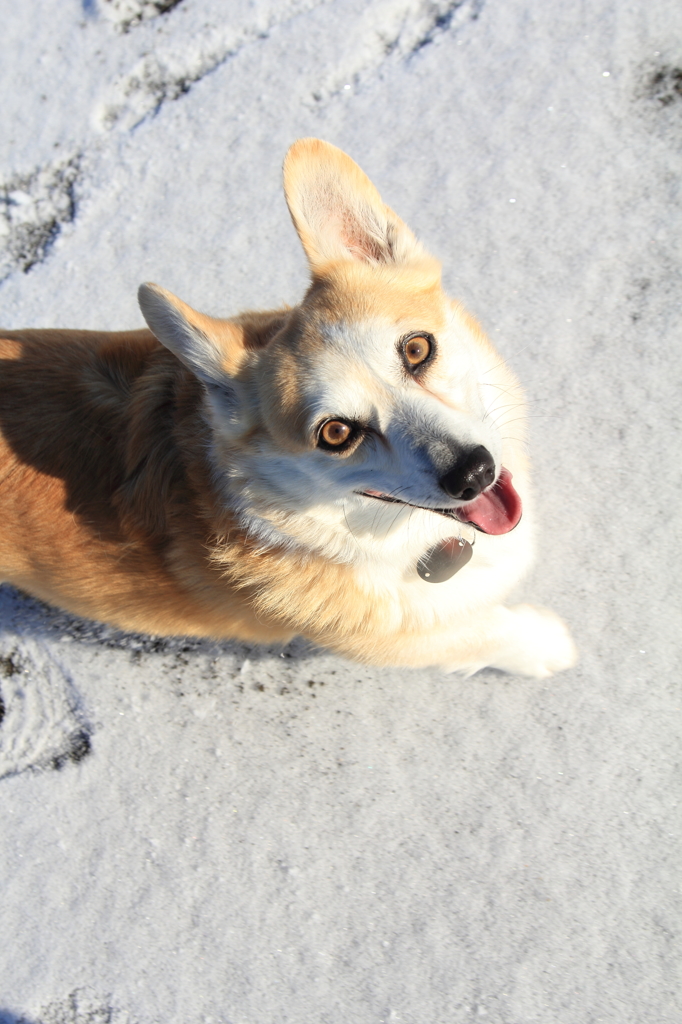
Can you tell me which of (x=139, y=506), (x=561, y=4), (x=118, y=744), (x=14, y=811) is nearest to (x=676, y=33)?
(x=561, y=4)

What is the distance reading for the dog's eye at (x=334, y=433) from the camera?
149 centimetres

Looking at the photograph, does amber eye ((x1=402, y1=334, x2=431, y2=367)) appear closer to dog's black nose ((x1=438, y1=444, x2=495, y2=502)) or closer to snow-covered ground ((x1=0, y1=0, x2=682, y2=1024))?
dog's black nose ((x1=438, y1=444, x2=495, y2=502))

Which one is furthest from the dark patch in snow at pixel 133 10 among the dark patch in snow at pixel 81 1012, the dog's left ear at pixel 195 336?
the dark patch in snow at pixel 81 1012

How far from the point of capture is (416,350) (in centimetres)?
155

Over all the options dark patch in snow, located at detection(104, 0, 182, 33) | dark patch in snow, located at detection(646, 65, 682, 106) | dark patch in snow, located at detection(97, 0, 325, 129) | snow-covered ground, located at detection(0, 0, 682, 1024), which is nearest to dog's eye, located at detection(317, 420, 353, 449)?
snow-covered ground, located at detection(0, 0, 682, 1024)

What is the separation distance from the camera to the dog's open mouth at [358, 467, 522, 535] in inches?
63.8

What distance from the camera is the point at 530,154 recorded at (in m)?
2.52

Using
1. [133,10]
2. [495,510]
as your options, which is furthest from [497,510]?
[133,10]

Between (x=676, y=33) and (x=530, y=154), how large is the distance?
0.67 m

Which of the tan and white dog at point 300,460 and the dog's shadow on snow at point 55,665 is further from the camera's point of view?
the dog's shadow on snow at point 55,665

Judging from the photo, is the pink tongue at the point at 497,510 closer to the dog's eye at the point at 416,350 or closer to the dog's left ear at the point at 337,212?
the dog's eye at the point at 416,350

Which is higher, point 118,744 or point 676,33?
point 676,33

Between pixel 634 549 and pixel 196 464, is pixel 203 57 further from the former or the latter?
pixel 634 549

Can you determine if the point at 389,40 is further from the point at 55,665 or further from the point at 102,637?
the point at 55,665
